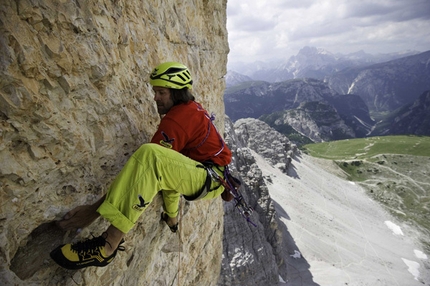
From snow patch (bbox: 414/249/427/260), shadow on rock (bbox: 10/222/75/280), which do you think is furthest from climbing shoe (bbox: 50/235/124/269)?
snow patch (bbox: 414/249/427/260)

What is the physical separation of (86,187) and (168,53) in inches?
183

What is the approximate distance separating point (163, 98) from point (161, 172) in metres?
1.79

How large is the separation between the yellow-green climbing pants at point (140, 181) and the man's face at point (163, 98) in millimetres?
1309

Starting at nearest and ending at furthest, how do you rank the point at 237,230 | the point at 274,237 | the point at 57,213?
the point at 57,213, the point at 237,230, the point at 274,237

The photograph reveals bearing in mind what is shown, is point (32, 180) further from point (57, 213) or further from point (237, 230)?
point (237, 230)

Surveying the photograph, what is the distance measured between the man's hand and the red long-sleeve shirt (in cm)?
153

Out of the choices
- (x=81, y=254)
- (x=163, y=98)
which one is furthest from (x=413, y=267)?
(x=81, y=254)

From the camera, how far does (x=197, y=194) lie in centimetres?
541

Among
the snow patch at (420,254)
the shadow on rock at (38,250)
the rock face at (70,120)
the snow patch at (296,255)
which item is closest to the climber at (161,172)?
the shadow on rock at (38,250)

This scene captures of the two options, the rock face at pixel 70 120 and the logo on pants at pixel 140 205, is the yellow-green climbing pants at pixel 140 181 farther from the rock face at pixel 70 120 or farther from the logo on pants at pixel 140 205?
the rock face at pixel 70 120

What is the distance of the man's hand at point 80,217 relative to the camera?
4.38 m

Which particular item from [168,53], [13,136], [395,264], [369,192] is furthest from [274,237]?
[369,192]

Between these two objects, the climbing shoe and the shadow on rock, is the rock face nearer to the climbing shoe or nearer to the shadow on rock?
the shadow on rock

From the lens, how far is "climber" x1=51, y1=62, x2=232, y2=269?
423cm
